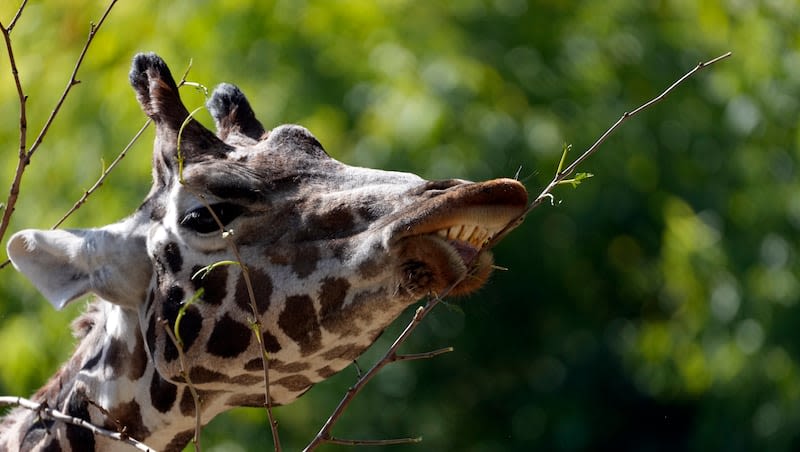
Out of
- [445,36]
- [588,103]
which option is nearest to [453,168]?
[445,36]

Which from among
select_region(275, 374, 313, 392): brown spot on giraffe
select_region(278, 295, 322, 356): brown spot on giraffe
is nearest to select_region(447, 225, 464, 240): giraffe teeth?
select_region(278, 295, 322, 356): brown spot on giraffe

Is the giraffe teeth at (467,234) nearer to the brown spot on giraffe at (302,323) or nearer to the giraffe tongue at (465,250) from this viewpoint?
the giraffe tongue at (465,250)

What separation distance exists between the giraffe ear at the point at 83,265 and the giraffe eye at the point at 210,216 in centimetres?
21

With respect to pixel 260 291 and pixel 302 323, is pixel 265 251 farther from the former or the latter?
pixel 302 323

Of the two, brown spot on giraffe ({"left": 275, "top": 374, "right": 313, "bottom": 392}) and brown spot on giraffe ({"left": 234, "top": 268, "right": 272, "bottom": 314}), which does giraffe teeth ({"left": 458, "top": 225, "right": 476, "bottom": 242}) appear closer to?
brown spot on giraffe ({"left": 234, "top": 268, "right": 272, "bottom": 314})

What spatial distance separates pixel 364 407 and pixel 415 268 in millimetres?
5321

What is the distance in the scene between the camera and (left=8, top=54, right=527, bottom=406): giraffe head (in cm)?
316

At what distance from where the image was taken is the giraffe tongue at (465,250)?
314 centimetres

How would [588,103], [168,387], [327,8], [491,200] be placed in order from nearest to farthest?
[491,200], [168,387], [327,8], [588,103]

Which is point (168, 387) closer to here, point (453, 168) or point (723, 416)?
point (453, 168)

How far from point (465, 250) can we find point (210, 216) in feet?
2.42

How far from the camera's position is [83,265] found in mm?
3635

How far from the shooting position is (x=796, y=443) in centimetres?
906

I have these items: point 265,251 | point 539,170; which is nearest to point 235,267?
point 265,251
